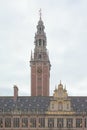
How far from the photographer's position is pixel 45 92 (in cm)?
13750

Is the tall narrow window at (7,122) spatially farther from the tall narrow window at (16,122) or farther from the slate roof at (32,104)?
the slate roof at (32,104)

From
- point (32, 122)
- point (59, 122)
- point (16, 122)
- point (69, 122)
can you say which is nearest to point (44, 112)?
point (32, 122)

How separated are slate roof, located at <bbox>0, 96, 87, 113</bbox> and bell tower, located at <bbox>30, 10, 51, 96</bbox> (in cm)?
969

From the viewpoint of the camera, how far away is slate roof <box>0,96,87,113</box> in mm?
124188

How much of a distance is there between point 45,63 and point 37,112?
19571 mm

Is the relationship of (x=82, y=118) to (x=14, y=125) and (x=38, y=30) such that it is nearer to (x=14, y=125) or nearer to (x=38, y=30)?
(x=14, y=125)

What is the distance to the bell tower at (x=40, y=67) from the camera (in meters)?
138

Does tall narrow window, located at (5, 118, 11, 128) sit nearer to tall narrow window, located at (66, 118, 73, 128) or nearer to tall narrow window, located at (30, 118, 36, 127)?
tall narrow window, located at (30, 118, 36, 127)

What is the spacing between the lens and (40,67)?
139375 millimetres

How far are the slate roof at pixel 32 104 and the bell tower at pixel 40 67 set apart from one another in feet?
31.8

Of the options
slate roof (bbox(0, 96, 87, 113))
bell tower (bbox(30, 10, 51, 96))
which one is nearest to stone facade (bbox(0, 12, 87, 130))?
slate roof (bbox(0, 96, 87, 113))

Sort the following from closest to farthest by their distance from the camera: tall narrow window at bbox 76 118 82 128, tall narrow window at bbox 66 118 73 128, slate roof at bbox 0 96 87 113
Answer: tall narrow window at bbox 76 118 82 128 < tall narrow window at bbox 66 118 73 128 < slate roof at bbox 0 96 87 113

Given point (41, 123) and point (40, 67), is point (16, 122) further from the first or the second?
point (40, 67)

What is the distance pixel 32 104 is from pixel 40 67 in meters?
16.1
